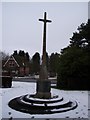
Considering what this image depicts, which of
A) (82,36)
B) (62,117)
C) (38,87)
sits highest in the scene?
(82,36)

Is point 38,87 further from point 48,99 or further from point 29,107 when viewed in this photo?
point 29,107

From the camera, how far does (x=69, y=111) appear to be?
38.1 feet

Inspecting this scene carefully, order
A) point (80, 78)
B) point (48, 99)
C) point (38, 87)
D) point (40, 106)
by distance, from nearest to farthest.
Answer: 1. point (40, 106)
2. point (48, 99)
3. point (38, 87)
4. point (80, 78)

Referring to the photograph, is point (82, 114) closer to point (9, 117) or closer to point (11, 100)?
point (9, 117)

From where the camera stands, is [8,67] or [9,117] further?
[8,67]

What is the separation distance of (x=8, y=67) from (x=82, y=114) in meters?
55.5

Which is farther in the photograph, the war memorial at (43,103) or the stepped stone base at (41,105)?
the war memorial at (43,103)

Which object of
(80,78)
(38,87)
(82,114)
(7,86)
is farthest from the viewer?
(80,78)

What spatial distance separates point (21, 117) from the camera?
33.2 ft

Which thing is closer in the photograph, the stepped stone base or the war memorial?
the stepped stone base

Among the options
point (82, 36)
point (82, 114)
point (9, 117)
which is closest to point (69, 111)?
point (82, 114)

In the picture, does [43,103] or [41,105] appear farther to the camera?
[43,103]

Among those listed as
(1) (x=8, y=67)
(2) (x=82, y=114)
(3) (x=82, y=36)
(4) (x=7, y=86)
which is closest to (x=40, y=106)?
(2) (x=82, y=114)

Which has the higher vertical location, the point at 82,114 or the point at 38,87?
the point at 38,87
